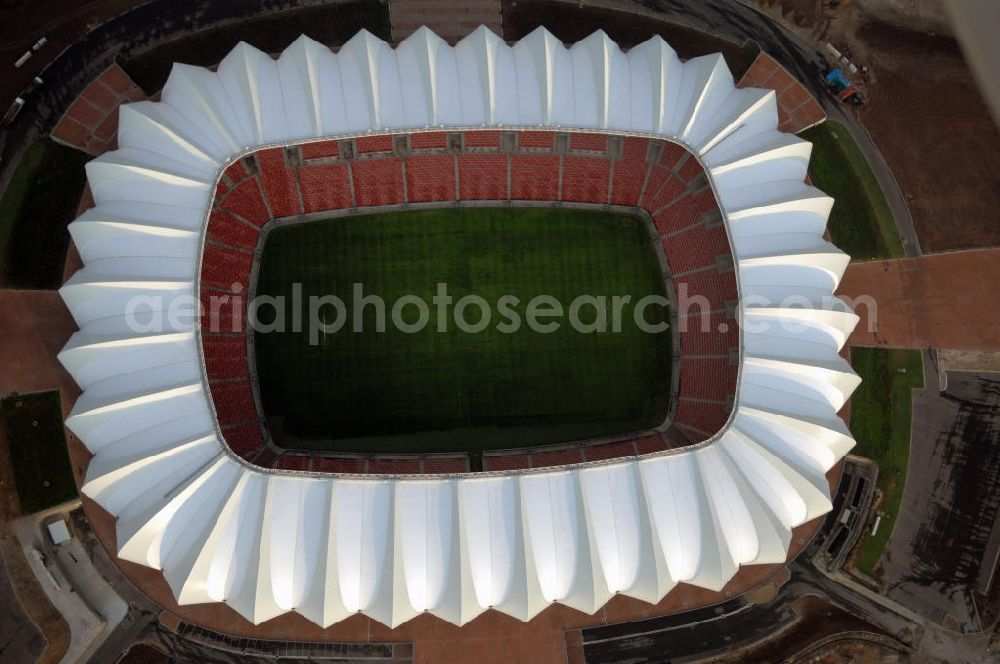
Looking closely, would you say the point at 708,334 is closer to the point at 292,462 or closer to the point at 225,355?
the point at 292,462

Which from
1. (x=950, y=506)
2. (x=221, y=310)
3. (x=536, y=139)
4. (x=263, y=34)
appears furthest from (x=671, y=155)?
(x=950, y=506)

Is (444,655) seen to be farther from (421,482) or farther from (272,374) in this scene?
(272,374)

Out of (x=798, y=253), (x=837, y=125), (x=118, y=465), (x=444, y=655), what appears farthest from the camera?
(x=837, y=125)

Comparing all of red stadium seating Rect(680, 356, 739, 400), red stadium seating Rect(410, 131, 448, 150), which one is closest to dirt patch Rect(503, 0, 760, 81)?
red stadium seating Rect(410, 131, 448, 150)

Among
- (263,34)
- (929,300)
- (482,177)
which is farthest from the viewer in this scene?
(929,300)

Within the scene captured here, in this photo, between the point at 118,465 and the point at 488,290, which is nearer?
the point at 118,465

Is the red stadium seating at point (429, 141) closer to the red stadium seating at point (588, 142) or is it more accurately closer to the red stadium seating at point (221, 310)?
the red stadium seating at point (588, 142)

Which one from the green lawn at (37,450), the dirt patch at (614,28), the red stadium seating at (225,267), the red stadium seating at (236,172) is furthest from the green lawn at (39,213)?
the dirt patch at (614,28)

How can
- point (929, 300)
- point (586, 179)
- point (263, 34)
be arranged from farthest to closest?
point (929, 300) → point (263, 34) → point (586, 179)

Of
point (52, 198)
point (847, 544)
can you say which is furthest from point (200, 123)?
point (847, 544)
